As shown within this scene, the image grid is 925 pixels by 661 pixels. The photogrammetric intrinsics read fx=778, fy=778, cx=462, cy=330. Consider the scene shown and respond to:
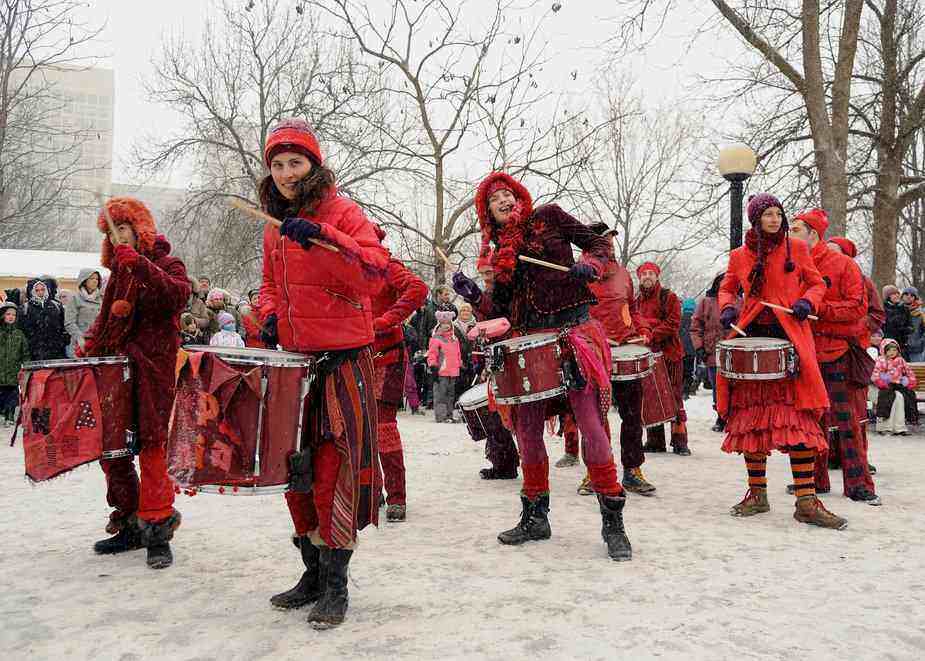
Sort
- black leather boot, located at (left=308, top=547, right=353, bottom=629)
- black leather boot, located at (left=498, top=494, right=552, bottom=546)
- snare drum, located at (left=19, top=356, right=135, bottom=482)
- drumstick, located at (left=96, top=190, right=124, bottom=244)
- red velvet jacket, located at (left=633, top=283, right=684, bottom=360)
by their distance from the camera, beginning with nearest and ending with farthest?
black leather boot, located at (left=308, top=547, right=353, bottom=629), snare drum, located at (left=19, top=356, right=135, bottom=482), drumstick, located at (left=96, top=190, right=124, bottom=244), black leather boot, located at (left=498, top=494, right=552, bottom=546), red velvet jacket, located at (left=633, top=283, right=684, bottom=360)

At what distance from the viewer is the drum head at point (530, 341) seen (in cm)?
418

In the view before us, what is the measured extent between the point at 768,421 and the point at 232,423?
358 centimetres

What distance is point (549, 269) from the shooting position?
175 inches

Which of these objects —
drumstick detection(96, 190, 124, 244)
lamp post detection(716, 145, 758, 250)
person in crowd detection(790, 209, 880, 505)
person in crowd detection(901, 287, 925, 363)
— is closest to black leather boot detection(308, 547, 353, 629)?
drumstick detection(96, 190, 124, 244)

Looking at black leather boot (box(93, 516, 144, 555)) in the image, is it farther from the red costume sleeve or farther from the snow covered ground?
the red costume sleeve


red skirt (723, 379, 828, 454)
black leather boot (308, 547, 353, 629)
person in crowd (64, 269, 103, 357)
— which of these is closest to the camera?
black leather boot (308, 547, 353, 629)

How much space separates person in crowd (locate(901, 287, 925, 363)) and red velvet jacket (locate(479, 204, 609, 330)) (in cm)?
901

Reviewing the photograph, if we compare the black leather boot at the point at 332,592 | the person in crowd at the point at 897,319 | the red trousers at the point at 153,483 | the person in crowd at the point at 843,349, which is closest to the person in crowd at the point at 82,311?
the red trousers at the point at 153,483

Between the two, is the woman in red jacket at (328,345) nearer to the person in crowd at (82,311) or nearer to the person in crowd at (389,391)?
the person in crowd at (389,391)

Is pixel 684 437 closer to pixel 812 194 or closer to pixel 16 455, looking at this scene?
pixel 16 455

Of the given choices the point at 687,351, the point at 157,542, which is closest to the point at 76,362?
the point at 157,542

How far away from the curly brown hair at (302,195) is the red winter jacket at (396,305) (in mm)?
1196

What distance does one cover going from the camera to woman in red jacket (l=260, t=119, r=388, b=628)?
3.23 metres

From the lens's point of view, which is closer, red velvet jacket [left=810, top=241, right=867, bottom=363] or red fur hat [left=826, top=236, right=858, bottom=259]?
red velvet jacket [left=810, top=241, right=867, bottom=363]
